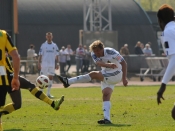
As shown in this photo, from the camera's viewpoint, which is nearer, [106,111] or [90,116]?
[106,111]

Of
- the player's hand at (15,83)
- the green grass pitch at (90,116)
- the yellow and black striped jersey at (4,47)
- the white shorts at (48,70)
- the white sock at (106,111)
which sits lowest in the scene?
the green grass pitch at (90,116)

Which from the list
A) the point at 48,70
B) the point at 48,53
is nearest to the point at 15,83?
the point at 48,53

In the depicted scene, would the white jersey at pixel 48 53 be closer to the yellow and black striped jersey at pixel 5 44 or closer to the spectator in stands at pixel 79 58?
the yellow and black striped jersey at pixel 5 44

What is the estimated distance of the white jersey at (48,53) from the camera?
22391 mm

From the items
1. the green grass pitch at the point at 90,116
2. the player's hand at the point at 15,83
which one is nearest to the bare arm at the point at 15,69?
the player's hand at the point at 15,83

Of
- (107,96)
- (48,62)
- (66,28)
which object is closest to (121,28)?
(66,28)

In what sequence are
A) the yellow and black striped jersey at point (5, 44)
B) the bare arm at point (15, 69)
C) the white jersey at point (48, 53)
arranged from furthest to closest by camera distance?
the white jersey at point (48, 53)
the yellow and black striped jersey at point (5, 44)
the bare arm at point (15, 69)

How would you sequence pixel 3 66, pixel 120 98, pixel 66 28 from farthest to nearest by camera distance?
1. pixel 66 28
2. pixel 120 98
3. pixel 3 66

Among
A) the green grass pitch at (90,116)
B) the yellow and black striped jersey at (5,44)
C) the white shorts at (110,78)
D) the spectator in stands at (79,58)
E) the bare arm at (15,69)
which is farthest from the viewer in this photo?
the spectator in stands at (79,58)

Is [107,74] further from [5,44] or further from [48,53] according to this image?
[48,53]

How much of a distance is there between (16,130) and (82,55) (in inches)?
959

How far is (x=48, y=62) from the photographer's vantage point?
22906mm

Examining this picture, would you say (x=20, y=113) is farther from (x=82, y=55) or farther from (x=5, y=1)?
(x=82, y=55)

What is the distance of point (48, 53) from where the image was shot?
22.7 meters
